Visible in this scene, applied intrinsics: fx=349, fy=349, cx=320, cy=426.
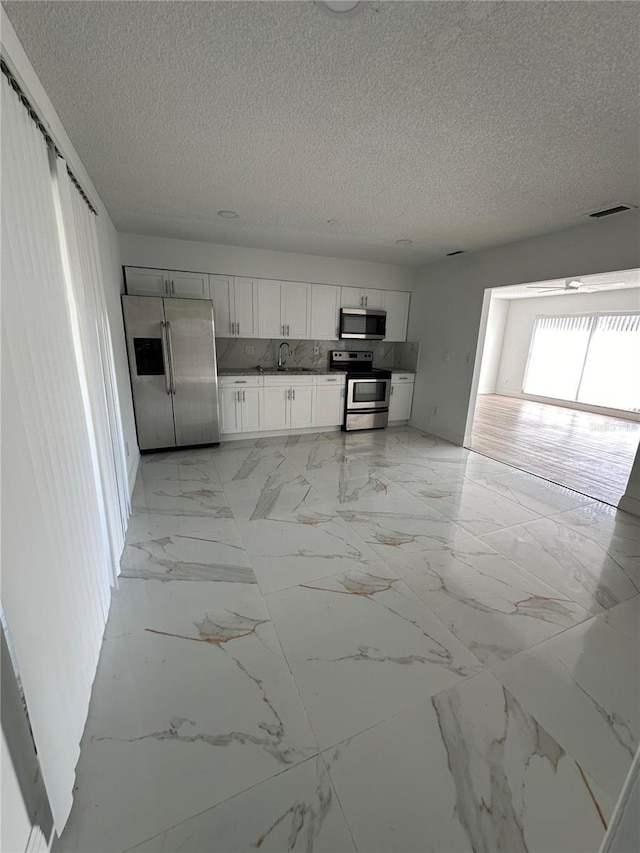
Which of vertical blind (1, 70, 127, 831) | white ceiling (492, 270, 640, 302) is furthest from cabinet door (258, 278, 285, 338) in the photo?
white ceiling (492, 270, 640, 302)

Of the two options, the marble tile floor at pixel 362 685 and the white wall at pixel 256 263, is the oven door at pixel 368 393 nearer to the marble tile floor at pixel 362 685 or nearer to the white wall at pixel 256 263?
the white wall at pixel 256 263

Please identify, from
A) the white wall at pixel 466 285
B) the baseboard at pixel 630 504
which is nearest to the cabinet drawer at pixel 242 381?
the white wall at pixel 466 285

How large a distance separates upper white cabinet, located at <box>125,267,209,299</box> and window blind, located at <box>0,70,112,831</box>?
273cm

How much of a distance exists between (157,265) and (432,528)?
415cm

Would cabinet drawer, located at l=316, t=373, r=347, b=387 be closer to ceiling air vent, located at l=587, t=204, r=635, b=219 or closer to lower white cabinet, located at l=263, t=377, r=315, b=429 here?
lower white cabinet, located at l=263, t=377, r=315, b=429

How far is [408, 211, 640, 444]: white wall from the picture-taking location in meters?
3.02

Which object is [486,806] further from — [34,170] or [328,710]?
[34,170]

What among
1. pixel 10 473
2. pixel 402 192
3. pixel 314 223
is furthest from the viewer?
pixel 314 223

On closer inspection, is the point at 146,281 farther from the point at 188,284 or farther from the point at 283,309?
the point at 283,309

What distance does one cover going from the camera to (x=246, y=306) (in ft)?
15.1

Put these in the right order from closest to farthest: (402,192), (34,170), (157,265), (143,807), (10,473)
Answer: (10,473) → (143,807) → (34,170) → (402,192) → (157,265)

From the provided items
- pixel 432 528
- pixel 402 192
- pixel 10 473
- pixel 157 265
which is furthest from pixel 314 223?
pixel 10 473

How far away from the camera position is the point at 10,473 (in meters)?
0.93

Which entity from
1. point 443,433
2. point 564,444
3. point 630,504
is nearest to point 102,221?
point 443,433
